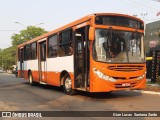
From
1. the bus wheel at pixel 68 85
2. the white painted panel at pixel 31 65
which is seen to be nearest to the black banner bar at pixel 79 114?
the bus wheel at pixel 68 85

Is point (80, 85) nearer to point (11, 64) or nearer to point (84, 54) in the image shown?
point (84, 54)

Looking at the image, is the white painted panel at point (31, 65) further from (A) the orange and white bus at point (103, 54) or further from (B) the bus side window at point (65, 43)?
(A) the orange and white bus at point (103, 54)

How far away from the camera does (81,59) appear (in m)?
13.8

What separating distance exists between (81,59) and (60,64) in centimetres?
253

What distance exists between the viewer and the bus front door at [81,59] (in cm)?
1310

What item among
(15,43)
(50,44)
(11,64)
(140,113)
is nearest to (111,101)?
(140,113)

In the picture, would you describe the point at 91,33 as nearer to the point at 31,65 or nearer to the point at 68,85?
the point at 68,85

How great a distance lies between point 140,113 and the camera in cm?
996

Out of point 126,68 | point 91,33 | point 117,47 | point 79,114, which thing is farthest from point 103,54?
point 79,114

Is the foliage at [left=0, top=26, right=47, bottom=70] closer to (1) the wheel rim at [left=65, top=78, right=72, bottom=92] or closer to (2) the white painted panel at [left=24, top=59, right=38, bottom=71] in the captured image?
(2) the white painted panel at [left=24, top=59, right=38, bottom=71]

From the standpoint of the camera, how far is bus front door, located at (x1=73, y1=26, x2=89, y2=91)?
13102 mm

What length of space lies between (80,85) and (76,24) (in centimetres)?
261

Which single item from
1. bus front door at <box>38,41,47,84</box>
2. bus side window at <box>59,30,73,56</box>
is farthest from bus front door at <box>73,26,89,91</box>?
bus front door at <box>38,41,47,84</box>

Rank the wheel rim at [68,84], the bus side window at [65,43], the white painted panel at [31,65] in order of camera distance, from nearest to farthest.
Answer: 1. the bus side window at [65,43]
2. the wheel rim at [68,84]
3. the white painted panel at [31,65]
